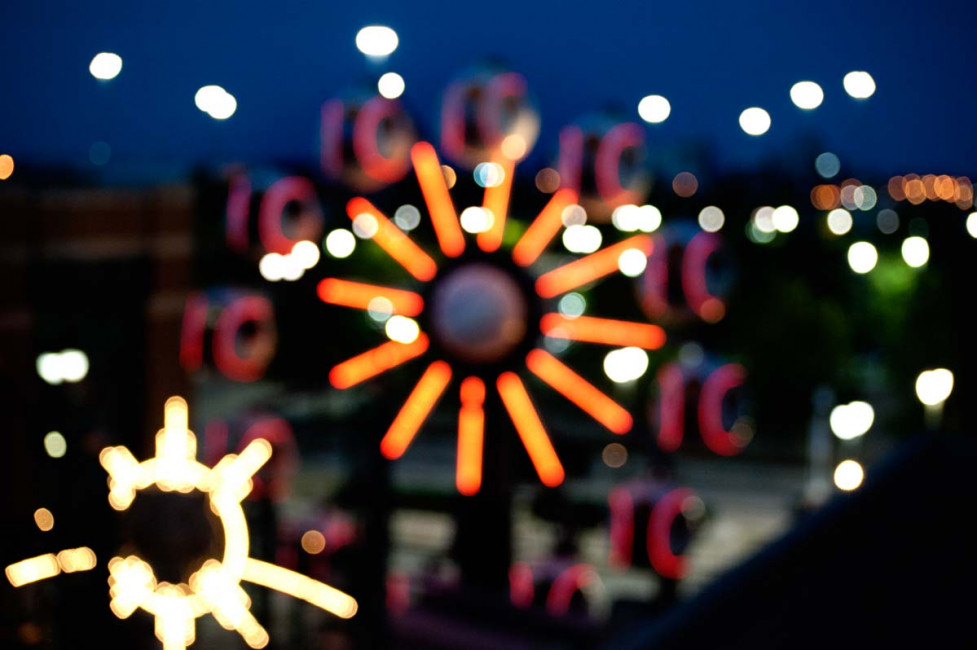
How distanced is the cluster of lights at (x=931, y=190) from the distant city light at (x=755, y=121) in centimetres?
681

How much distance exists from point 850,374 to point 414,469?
12.2 meters

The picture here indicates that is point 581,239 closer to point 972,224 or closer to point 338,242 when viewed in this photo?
point 338,242

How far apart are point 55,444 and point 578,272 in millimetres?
5497

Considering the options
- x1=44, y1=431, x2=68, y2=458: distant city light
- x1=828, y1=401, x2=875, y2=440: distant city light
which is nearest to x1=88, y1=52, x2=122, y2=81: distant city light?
x1=44, y1=431, x2=68, y2=458: distant city light

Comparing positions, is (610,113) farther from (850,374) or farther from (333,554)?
(850,374)

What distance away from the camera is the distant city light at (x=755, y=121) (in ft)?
22.5

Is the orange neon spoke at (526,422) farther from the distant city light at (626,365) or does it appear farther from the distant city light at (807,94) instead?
the distant city light at (807,94)

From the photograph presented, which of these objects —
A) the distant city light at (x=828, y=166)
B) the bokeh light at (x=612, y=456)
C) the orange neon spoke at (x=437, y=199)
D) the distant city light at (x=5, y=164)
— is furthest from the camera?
the bokeh light at (x=612, y=456)

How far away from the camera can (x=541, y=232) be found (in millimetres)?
8414

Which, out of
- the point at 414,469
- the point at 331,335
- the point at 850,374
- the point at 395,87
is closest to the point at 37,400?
the point at 331,335

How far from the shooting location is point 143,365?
547 inches

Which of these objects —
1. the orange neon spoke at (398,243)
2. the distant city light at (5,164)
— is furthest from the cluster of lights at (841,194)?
the distant city light at (5,164)

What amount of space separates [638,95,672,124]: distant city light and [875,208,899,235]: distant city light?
62.1 ft

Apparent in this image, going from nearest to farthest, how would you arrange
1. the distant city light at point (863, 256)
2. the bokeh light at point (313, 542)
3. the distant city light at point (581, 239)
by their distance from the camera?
the distant city light at point (581, 239), the bokeh light at point (313, 542), the distant city light at point (863, 256)
